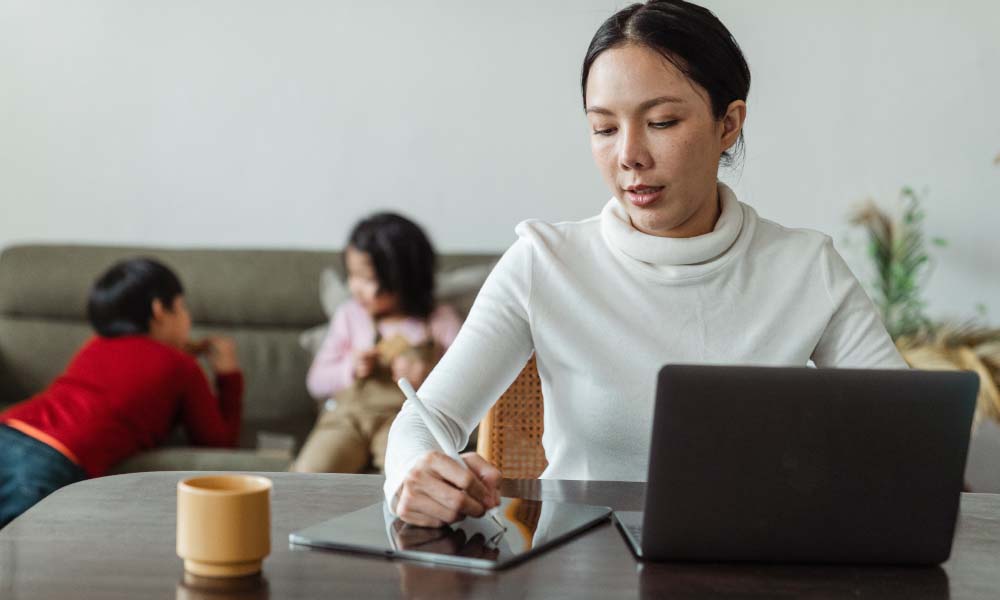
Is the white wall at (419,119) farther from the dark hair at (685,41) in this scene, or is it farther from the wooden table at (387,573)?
the wooden table at (387,573)

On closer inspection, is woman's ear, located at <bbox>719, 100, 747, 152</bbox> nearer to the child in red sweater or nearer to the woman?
the woman

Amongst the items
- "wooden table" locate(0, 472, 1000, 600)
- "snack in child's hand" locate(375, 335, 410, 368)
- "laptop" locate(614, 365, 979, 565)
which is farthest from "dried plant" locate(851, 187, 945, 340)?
"laptop" locate(614, 365, 979, 565)

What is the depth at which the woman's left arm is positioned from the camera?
1.38 m

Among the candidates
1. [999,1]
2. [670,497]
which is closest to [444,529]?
[670,497]

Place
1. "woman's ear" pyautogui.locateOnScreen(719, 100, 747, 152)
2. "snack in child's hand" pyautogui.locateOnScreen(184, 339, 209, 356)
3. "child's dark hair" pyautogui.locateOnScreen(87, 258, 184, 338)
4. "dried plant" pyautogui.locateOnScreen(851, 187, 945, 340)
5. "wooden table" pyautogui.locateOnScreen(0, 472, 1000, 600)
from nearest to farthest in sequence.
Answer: "wooden table" pyautogui.locateOnScreen(0, 472, 1000, 600)
"woman's ear" pyautogui.locateOnScreen(719, 100, 747, 152)
"child's dark hair" pyautogui.locateOnScreen(87, 258, 184, 338)
"snack in child's hand" pyautogui.locateOnScreen(184, 339, 209, 356)
"dried plant" pyautogui.locateOnScreen(851, 187, 945, 340)

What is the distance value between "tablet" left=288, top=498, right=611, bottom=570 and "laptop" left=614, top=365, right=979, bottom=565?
114 millimetres

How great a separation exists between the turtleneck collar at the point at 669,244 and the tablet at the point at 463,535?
43 centimetres

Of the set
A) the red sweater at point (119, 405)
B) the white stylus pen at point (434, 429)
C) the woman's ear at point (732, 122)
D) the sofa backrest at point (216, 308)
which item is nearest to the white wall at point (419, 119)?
the sofa backrest at point (216, 308)

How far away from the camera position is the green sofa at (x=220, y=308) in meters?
3.10

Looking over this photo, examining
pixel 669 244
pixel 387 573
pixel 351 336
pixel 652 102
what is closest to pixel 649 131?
pixel 652 102

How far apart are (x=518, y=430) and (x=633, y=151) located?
1.36ft

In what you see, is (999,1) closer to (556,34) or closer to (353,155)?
(556,34)

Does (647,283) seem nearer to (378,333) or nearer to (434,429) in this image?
(434,429)

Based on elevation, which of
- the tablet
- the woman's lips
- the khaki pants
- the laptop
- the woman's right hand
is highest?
the woman's lips
